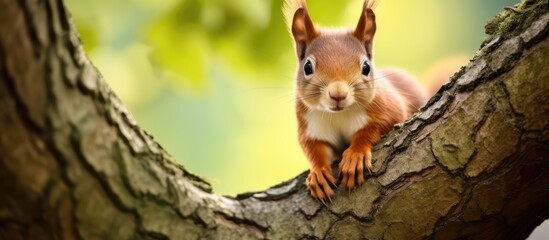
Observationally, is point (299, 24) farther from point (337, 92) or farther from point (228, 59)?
point (337, 92)

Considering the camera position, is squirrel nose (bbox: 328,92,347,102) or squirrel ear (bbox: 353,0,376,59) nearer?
squirrel nose (bbox: 328,92,347,102)

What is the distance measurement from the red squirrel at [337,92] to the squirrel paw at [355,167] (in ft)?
0.25

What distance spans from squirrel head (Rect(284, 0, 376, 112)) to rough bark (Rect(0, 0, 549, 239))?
1.15 feet

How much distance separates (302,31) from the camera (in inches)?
114

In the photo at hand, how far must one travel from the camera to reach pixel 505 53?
6.29 ft

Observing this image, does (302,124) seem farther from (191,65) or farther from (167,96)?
(167,96)

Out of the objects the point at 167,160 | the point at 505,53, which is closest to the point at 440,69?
the point at 505,53

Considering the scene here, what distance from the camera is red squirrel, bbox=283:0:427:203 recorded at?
2566 mm

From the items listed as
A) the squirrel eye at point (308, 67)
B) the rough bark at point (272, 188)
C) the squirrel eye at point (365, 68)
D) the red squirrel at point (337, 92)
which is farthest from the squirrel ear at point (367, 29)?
the rough bark at point (272, 188)

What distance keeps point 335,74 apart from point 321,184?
59cm

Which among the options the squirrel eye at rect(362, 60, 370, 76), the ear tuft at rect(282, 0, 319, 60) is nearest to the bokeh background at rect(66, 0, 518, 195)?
the ear tuft at rect(282, 0, 319, 60)

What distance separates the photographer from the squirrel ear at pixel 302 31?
2.78 meters

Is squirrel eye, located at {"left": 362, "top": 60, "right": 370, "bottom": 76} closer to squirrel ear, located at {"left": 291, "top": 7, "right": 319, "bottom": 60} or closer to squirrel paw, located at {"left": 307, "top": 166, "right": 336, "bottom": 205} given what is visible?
squirrel ear, located at {"left": 291, "top": 7, "right": 319, "bottom": 60}

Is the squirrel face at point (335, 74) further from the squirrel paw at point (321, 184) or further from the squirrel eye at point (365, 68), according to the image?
the squirrel paw at point (321, 184)
